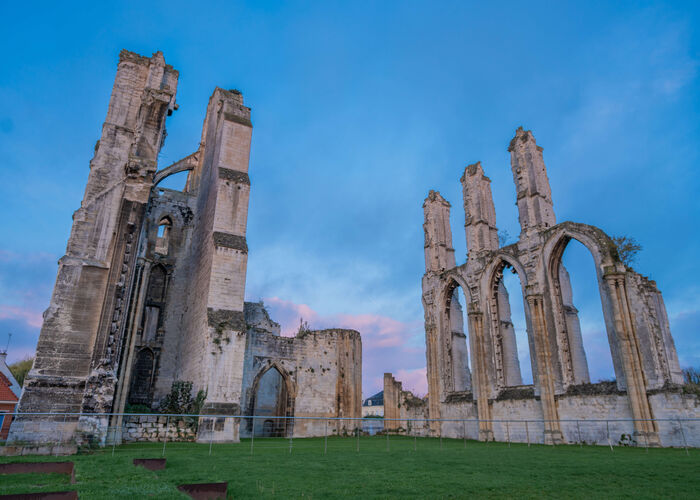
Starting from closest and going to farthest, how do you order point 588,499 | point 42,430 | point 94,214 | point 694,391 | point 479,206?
1. point 588,499
2. point 42,430
3. point 694,391
4. point 94,214
5. point 479,206

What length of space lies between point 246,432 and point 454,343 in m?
11.2

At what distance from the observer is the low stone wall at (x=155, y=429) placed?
1431cm

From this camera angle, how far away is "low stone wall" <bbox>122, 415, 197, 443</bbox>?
14.3 m

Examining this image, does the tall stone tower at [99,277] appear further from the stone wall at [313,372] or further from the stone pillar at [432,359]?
the stone pillar at [432,359]

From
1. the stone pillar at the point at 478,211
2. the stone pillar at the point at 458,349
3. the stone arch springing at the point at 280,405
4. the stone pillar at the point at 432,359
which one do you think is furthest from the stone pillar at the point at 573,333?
the stone arch springing at the point at 280,405

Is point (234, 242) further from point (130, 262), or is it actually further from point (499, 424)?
point (499, 424)

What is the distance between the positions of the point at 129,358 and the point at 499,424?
14969 millimetres

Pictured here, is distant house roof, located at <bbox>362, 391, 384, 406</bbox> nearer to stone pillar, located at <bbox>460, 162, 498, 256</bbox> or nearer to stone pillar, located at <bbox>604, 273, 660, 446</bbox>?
stone pillar, located at <bbox>460, 162, 498, 256</bbox>

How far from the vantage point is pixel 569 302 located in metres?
18.3

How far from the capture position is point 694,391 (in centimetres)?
1303

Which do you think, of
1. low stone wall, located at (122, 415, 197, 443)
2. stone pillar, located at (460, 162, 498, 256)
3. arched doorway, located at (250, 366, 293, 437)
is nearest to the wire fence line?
low stone wall, located at (122, 415, 197, 443)

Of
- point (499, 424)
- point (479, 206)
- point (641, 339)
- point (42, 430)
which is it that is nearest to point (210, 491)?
point (42, 430)

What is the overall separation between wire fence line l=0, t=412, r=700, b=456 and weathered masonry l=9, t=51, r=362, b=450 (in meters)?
0.08

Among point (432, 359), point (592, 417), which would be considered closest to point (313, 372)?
point (432, 359)
